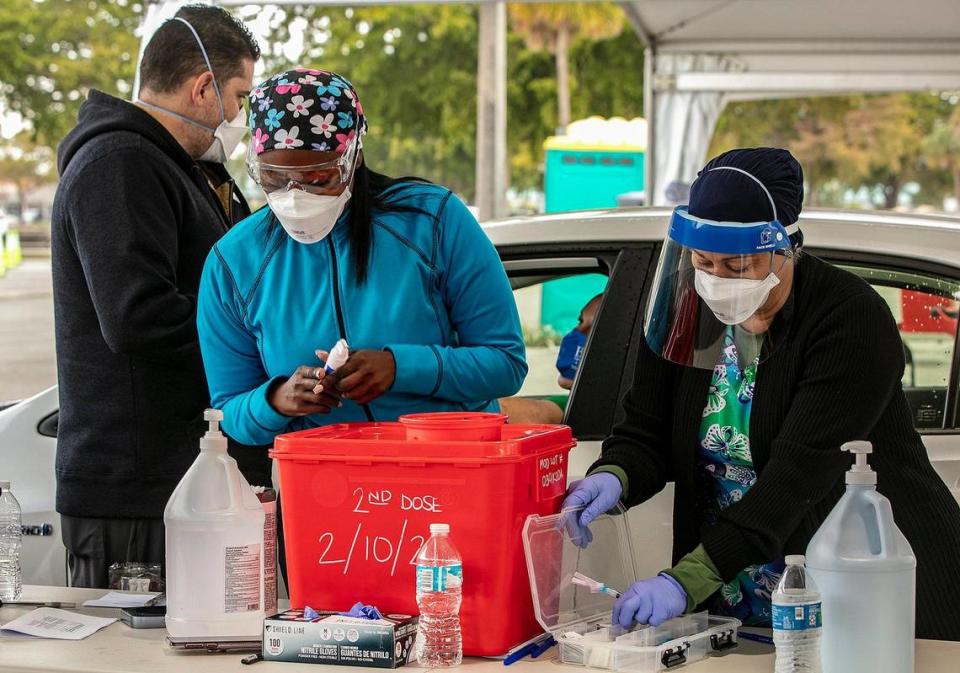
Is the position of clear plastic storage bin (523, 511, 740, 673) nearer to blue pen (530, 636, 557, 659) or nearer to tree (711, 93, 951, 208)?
blue pen (530, 636, 557, 659)

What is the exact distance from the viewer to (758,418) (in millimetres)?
2381

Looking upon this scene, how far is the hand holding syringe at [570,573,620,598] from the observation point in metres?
2.31

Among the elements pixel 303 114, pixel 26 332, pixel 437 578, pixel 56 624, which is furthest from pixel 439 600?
pixel 26 332

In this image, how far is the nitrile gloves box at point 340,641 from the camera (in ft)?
7.02

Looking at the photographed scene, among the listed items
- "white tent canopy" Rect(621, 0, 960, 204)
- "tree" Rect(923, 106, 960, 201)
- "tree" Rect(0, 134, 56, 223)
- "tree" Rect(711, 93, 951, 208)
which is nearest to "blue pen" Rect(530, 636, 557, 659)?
"white tent canopy" Rect(621, 0, 960, 204)

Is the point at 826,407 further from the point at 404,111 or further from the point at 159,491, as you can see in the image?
the point at 404,111

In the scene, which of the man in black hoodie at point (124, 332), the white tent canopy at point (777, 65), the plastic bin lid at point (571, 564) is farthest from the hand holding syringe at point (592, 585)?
the white tent canopy at point (777, 65)

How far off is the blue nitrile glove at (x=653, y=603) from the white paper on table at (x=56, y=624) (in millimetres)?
1003

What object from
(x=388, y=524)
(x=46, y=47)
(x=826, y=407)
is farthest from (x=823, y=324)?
(x=46, y=47)

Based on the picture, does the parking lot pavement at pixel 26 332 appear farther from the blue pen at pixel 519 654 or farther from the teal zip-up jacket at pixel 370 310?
the blue pen at pixel 519 654

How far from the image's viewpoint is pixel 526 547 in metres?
2.21

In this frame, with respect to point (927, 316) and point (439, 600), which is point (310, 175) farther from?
point (927, 316)

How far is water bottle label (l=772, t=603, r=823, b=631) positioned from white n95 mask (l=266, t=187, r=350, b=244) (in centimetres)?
113

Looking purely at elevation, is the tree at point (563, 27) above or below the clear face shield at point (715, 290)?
above
